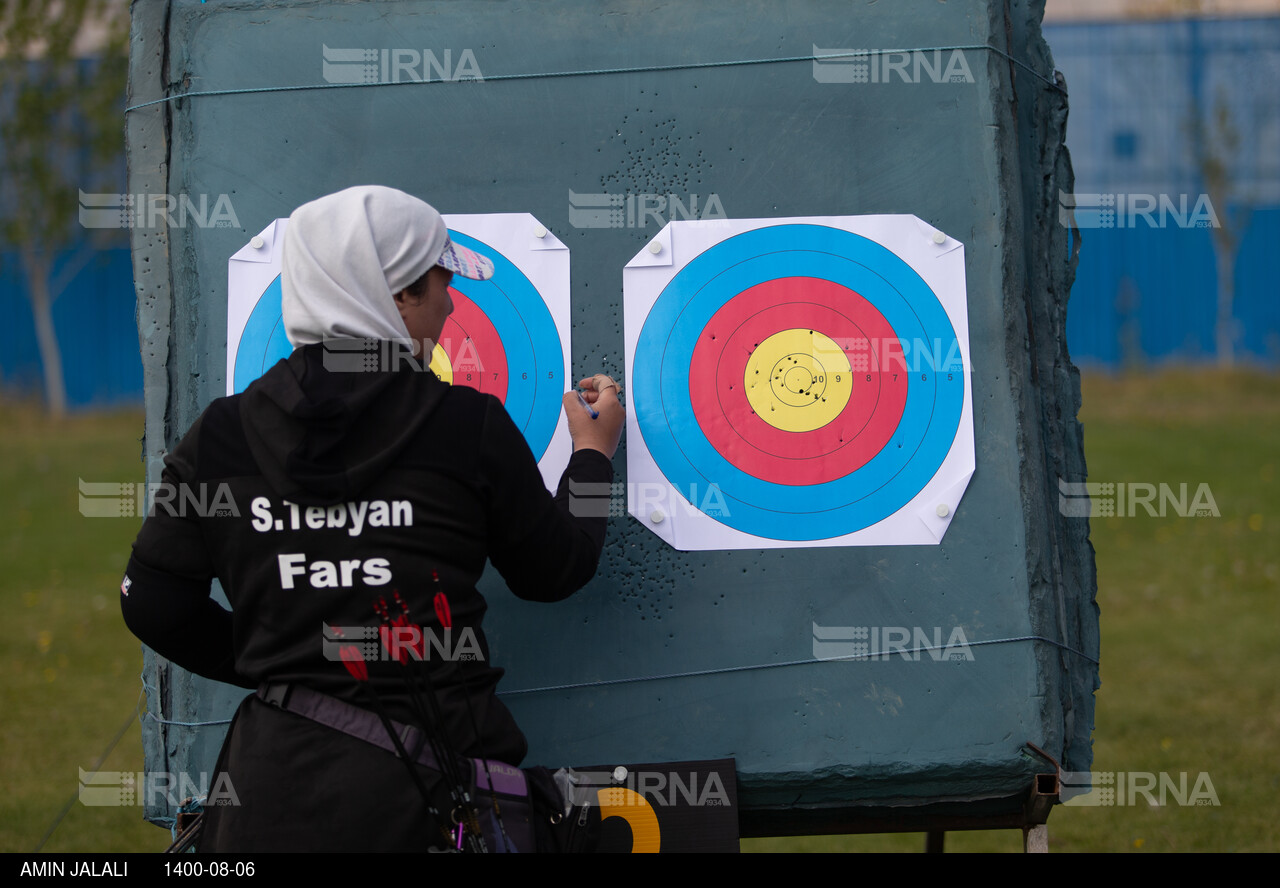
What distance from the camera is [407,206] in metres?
1.57

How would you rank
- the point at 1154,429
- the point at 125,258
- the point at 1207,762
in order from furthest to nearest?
the point at 125,258
the point at 1154,429
the point at 1207,762

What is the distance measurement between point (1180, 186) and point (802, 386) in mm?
10340

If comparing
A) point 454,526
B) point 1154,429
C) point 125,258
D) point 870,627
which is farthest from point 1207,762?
point 125,258

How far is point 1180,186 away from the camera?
11055 mm

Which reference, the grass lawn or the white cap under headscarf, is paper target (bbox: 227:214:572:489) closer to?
the white cap under headscarf

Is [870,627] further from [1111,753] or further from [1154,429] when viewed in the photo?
[1154,429]

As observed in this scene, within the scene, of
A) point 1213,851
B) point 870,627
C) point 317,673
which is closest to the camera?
point 317,673

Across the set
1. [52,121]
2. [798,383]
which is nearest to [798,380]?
[798,383]

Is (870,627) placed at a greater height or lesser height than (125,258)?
lesser

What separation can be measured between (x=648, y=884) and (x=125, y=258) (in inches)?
478

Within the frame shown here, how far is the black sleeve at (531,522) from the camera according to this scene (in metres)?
1.54

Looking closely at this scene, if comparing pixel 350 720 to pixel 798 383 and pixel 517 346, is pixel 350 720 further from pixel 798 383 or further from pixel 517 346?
pixel 798 383

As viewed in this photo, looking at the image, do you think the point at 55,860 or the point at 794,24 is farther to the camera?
the point at 55,860

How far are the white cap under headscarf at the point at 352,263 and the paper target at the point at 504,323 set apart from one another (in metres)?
0.56
